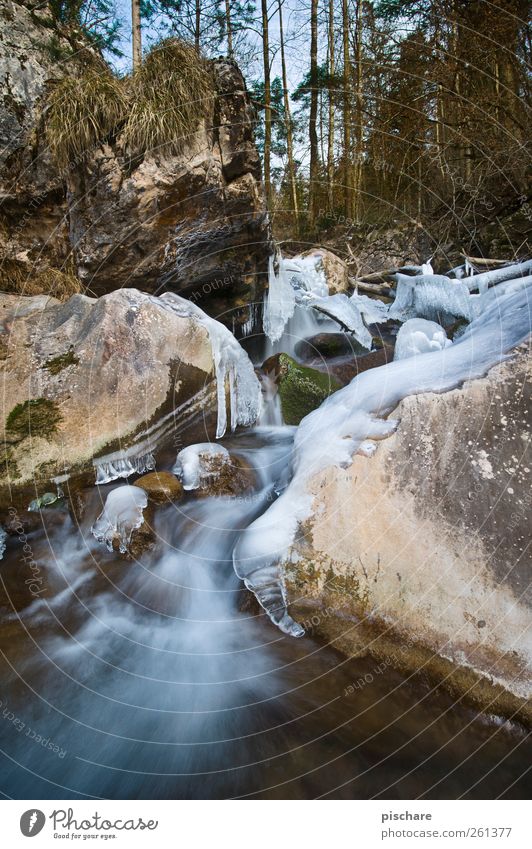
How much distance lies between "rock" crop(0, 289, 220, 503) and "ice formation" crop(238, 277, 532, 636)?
149 centimetres

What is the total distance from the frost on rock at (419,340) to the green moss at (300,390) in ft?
2.80

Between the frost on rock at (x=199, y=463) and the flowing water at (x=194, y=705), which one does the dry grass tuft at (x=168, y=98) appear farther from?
the flowing water at (x=194, y=705)

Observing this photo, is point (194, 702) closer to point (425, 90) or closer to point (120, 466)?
point (120, 466)

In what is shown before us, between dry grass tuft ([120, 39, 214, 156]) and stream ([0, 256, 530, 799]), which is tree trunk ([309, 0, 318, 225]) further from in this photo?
stream ([0, 256, 530, 799])

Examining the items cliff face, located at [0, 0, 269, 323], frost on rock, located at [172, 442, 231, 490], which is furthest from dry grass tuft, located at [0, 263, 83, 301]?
frost on rock, located at [172, 442, 231, 490]

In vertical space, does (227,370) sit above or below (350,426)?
above

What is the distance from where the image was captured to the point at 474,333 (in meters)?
A: 3.32

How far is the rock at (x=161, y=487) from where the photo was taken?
3.54 meters

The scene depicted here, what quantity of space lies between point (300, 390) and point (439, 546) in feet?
9.45

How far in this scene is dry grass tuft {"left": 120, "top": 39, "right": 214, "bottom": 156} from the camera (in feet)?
14.7

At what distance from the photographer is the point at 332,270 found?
8773mm

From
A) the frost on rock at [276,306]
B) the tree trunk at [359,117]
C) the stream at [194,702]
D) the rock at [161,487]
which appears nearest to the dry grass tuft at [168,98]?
the frost on rock at [276,306]

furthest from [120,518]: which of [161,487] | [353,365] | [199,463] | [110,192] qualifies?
[110,192]
